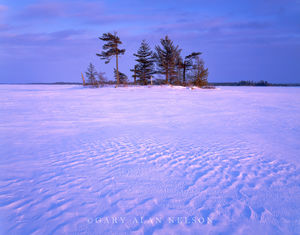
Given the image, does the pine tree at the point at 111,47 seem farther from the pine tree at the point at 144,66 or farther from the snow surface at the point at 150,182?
the snow surface at the point at 150,182

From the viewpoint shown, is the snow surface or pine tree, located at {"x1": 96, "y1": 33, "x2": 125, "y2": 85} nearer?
the snow surface

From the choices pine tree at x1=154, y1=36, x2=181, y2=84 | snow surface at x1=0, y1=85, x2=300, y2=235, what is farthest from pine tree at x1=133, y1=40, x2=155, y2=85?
snow surface at x1=0, y1=85, x2=300, y2=235

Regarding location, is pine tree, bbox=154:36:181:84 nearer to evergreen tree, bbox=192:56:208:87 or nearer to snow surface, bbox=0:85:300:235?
evergreen tree, bbox=192:56:208:87

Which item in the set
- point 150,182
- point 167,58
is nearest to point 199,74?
point 167,58

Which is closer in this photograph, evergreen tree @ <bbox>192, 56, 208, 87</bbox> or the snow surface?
the snow surface

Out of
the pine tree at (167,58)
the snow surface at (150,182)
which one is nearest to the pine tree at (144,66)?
the pine tree at (167,58)

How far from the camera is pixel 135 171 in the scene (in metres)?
3.64

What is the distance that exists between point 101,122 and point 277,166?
6.34 metres

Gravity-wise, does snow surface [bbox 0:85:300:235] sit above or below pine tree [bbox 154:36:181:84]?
below

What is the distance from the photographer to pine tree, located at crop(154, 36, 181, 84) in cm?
3212

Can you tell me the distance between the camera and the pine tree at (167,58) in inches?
1265

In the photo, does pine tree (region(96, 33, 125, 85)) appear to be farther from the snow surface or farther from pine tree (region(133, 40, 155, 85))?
the snow surface

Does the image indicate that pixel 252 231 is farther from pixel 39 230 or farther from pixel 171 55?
pixel 171 55

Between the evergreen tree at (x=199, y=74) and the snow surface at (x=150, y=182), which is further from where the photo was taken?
the evergreen tree at (x=199, y=74)
